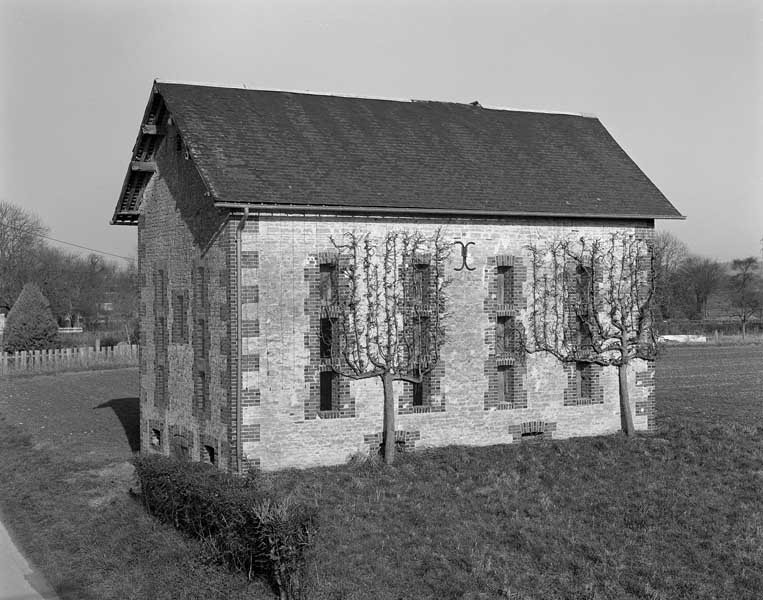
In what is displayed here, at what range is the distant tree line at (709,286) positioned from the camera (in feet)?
271

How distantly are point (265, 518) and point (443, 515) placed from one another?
449 centimetres

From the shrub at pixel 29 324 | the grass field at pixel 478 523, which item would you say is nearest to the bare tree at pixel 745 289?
the shrub at pixel 29 324

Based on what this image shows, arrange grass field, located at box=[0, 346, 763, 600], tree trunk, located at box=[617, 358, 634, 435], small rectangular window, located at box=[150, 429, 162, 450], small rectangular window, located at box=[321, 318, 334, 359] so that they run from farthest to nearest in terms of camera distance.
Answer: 1. small rectangular window, located at box=[150, 429, 162, 450]
2. tree trunk, located at box=[617, 358, 634, 435]
3. small rectangular window, located at box=[321, 318, 334, 359]
4. grass field, located at box=[0, 346, 763, 600]

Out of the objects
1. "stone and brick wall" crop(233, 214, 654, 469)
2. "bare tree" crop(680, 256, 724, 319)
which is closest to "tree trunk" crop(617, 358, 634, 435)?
"stone and brick wall" crop(233, 214, 654, 469)

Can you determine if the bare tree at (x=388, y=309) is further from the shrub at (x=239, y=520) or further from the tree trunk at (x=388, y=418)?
the shrub at (x=239, y=520)

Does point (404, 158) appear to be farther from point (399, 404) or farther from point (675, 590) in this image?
point (675, 590)

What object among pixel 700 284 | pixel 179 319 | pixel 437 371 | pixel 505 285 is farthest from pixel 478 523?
→ pixel 700 284

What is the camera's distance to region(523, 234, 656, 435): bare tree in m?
21.2

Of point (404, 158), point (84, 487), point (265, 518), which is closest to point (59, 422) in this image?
point (84, 487)

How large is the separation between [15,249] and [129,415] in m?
43.9

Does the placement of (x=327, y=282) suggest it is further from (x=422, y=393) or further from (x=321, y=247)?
(x=422, y=393)

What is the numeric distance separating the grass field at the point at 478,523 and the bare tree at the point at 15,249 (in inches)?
1837

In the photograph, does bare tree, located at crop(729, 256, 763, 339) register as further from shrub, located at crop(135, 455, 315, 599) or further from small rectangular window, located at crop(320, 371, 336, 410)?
shrub, located at crop(135, 455, 315, 599)

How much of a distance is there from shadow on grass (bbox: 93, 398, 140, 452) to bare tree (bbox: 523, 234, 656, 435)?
450 inches
